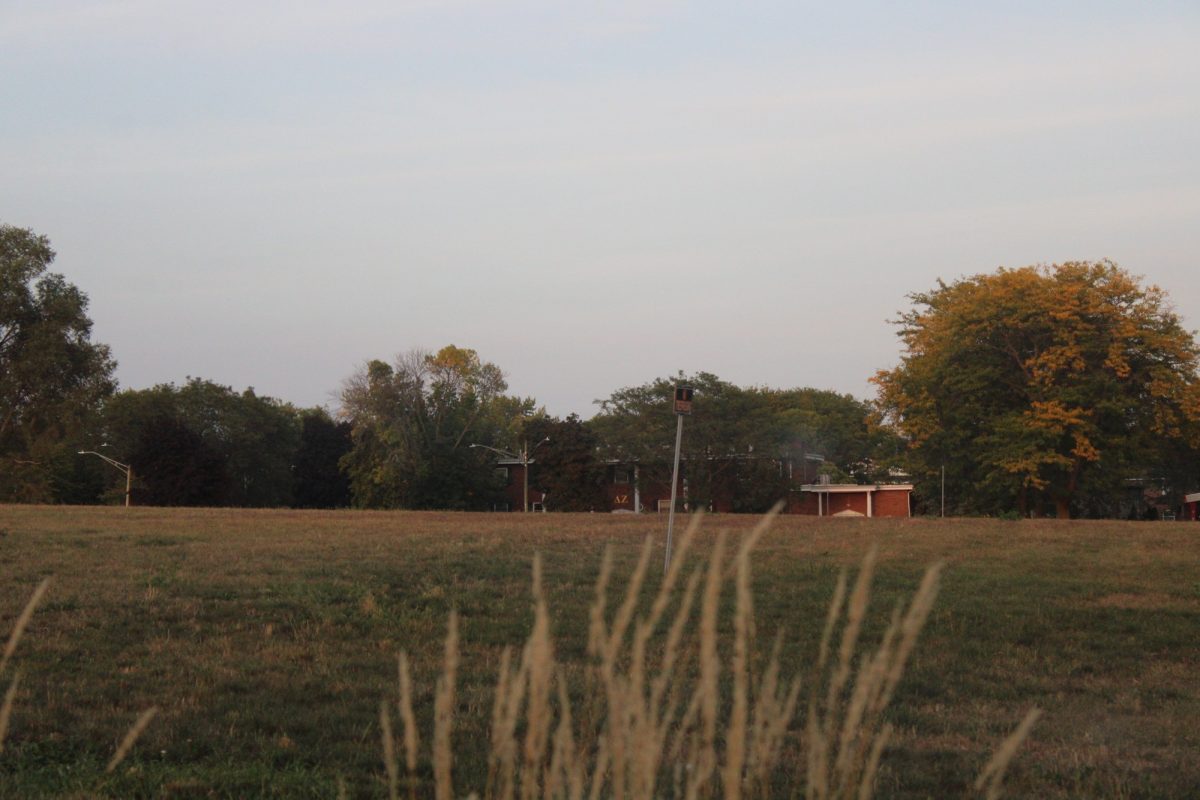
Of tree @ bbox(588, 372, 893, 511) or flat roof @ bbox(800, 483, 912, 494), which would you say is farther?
flat roof @ bbox(800, 483, 912, 494)

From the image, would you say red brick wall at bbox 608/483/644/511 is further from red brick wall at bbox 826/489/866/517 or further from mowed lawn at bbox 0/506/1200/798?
mowed lawn at bbox 0/506/1200/798

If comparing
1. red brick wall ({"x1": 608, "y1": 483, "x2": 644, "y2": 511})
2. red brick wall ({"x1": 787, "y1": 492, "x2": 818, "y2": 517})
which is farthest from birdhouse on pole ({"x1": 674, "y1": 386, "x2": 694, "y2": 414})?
red brick wall ({"x1": 608, "y1": 483, "x2": 644, "y2": 511})

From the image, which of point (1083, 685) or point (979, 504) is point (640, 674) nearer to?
point (1083, 685)

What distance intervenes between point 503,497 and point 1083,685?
275 feet

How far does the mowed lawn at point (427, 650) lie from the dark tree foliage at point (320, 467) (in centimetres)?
7565

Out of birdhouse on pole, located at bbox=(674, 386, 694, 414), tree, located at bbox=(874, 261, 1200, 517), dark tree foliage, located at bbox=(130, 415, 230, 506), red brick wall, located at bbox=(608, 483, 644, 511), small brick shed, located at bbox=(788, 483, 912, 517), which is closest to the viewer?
birdhouse on pole, located at bbox=(674, 386, 694, 414)

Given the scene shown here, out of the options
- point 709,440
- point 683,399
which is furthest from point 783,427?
point 683,399

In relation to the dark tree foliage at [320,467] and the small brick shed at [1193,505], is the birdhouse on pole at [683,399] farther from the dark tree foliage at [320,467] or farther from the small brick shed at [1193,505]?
the dark tree foliage at [320,467]

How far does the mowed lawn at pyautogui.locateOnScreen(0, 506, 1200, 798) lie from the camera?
22.0 ft

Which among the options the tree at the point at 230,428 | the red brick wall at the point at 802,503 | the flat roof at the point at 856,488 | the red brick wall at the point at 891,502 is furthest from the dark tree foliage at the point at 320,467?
the red brick wall at the point at 891,502

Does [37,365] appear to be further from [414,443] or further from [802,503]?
[802,503]

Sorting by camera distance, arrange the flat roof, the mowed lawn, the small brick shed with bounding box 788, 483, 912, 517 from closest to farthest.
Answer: the mowed lawn < the flat roof < the small brick shed with bounding box 788, 483, 912, 517

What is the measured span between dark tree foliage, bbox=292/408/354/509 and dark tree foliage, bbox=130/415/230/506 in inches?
865

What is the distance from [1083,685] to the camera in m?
9.70
